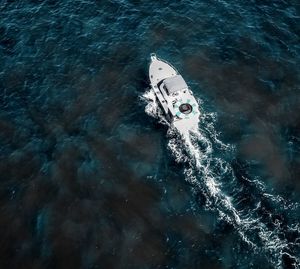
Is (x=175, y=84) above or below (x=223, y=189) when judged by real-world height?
above

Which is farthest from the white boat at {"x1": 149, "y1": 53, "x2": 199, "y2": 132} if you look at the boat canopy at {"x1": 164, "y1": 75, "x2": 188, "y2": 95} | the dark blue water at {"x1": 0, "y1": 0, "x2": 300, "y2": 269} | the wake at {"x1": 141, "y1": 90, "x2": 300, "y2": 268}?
the dark blue water at {"x1": 0, "y1": 0, "x2": 300, "y2": 269}

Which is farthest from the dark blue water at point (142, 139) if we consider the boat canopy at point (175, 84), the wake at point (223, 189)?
the boat canopy at point (175, 84)

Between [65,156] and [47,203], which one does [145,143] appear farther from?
[47,203]

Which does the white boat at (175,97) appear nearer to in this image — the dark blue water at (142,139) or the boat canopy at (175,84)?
the boat canopy at (175,84)

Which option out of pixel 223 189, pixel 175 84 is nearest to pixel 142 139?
pixel 175 84

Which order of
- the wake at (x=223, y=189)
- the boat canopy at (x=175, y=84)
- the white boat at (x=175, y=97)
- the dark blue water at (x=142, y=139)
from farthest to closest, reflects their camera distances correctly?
1. the boat canopy at (x=175, y=84)
2. the white boat at (x=175, y=97)
3. the dark blue water at (x=142, y=139)
4. the wake at (x=223, y=189)

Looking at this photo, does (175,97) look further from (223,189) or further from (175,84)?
(223,189)

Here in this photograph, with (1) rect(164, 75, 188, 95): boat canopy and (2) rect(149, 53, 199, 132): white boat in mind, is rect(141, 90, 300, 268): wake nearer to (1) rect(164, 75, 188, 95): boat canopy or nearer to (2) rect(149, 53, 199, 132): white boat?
(2) rect(149, 53, 199, 132): white boat
